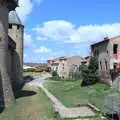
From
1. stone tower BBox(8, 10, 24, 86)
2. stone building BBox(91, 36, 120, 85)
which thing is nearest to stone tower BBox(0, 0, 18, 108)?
stone building BBox(91, 36, 120, 85)

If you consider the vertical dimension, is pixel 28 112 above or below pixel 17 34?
below

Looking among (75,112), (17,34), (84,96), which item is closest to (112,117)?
(75,112)

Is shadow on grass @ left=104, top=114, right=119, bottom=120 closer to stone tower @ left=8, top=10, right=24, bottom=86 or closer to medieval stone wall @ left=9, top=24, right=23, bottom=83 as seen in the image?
medieval stone wall @ left=9, top=24, right=23, bottom=83

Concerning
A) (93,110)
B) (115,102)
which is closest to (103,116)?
(115,102)

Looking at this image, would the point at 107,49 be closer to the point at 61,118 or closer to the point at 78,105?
the point at 78,105

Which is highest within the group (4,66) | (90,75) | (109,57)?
(109,57)

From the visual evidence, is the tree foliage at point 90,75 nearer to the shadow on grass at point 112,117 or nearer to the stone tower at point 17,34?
the stone tower at point 17,34

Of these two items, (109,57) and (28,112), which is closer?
(28,112)

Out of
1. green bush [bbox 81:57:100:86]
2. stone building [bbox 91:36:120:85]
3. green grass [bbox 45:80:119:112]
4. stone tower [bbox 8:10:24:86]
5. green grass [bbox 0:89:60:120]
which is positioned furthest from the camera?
stone tower [bbox 8:10:24:86]

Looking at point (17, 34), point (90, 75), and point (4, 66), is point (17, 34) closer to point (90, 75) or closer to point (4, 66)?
point (90, 75)

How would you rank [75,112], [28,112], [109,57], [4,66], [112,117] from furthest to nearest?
1. [109,57]
2. [4,66]
3. [28,112]
4. [75,112]
5. [112,117]

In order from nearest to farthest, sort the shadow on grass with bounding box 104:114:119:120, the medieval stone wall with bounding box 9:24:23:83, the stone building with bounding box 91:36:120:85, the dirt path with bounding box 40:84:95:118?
the shadow on grass with bounding box 104:114:119:120, the dirt path with bounding box 40:84:95:118, the stone building with bounding box 91:36:120:85, the medieval stone wall with bounding box 9:24:23:83

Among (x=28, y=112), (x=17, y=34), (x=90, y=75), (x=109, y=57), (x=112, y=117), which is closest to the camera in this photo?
(x=112, y=117)

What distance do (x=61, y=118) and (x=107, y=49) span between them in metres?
29.6
